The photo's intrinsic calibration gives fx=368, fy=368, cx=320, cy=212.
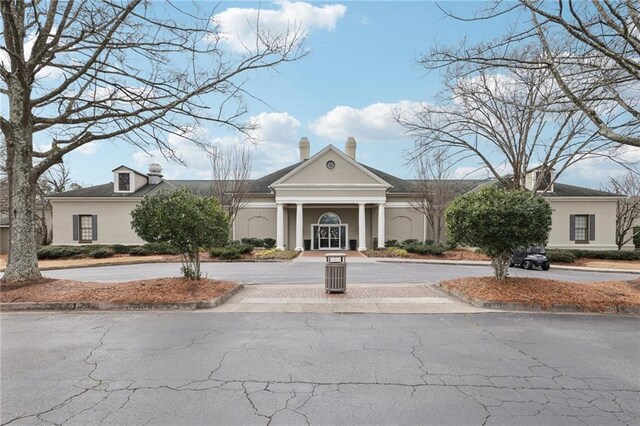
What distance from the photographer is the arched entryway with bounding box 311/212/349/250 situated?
3122 cm

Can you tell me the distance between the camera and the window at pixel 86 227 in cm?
2942

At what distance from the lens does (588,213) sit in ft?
92.1

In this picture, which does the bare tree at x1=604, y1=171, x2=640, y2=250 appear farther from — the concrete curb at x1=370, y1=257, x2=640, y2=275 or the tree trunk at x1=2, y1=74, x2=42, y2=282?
the tree trunk at x1=2, y1=74, x2=42, y2=282

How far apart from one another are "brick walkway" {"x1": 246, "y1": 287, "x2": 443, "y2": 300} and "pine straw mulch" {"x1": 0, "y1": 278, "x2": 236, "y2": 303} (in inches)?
41.7

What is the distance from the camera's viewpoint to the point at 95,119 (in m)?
10.3

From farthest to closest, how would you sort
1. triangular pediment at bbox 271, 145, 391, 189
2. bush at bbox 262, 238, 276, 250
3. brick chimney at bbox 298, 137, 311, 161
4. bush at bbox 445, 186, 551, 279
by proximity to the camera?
brick chimney at bbox 298, 137, 311, 161 → bush at bbox 262, 238, 276, 250 → triangular pediment at bbox 271, 145, 391, 189 → bush at bbox 445, 186, 551, 279

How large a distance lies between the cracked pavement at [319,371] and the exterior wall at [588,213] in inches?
955

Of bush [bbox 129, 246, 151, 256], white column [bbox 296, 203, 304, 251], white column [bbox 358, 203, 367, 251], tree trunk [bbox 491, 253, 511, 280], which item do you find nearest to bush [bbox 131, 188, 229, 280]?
Result: tree trunk [bbox 491, 253, 511, 280]

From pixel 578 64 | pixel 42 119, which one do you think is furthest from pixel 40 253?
pixel 578 64

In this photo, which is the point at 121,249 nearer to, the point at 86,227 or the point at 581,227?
the point at 86,227

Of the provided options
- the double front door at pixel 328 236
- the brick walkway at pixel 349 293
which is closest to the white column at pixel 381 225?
the double front door at pixel 328 236

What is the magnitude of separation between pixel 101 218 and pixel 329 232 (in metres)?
18.4

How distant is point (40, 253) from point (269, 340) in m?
24.9

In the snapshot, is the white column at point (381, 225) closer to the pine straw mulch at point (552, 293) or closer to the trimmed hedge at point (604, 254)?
the trimmed hedge at point (604, 254)
